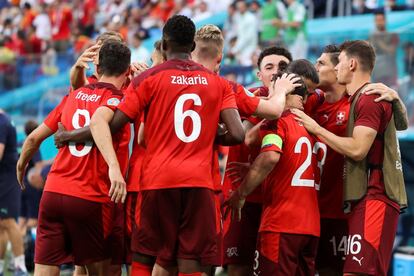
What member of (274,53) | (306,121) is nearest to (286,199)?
(306,121)

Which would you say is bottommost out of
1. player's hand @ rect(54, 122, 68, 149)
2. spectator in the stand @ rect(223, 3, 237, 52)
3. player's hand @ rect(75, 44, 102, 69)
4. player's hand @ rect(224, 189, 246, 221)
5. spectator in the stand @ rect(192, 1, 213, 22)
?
player's hand @ rect(224, 189, 246, 221)

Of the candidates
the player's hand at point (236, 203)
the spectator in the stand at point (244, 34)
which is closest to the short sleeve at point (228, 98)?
the player's hand at point (236, 203)

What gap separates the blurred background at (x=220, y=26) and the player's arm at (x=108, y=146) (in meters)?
7.69

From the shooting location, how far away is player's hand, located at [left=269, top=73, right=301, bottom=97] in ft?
24.8

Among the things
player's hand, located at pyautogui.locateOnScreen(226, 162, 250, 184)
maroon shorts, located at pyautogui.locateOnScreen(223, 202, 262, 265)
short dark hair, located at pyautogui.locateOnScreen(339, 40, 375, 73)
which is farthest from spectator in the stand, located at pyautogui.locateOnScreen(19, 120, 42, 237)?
short dark hair, located at pyautogui.locateOnScreen(339, 40, 375, 73)

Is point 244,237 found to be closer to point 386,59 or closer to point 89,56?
point 89,56

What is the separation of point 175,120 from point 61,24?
17765 mm

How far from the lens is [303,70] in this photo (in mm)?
8070

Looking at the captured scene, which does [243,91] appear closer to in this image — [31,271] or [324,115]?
[324,115]

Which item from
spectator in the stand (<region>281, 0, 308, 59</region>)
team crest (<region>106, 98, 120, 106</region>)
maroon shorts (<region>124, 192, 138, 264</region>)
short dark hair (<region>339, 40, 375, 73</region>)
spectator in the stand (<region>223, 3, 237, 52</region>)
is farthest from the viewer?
spectator in the stand (<region>223, 3, 237, 52</region>)

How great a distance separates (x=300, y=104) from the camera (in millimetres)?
7879

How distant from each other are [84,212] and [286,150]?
1788 mm

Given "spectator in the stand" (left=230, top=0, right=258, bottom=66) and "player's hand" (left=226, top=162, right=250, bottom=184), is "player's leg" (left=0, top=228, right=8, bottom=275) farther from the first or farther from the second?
"spectator in the stand" (left=230, top=0, right=258, bottom=66)

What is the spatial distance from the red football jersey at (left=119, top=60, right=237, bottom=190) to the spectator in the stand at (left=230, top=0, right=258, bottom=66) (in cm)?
1016
